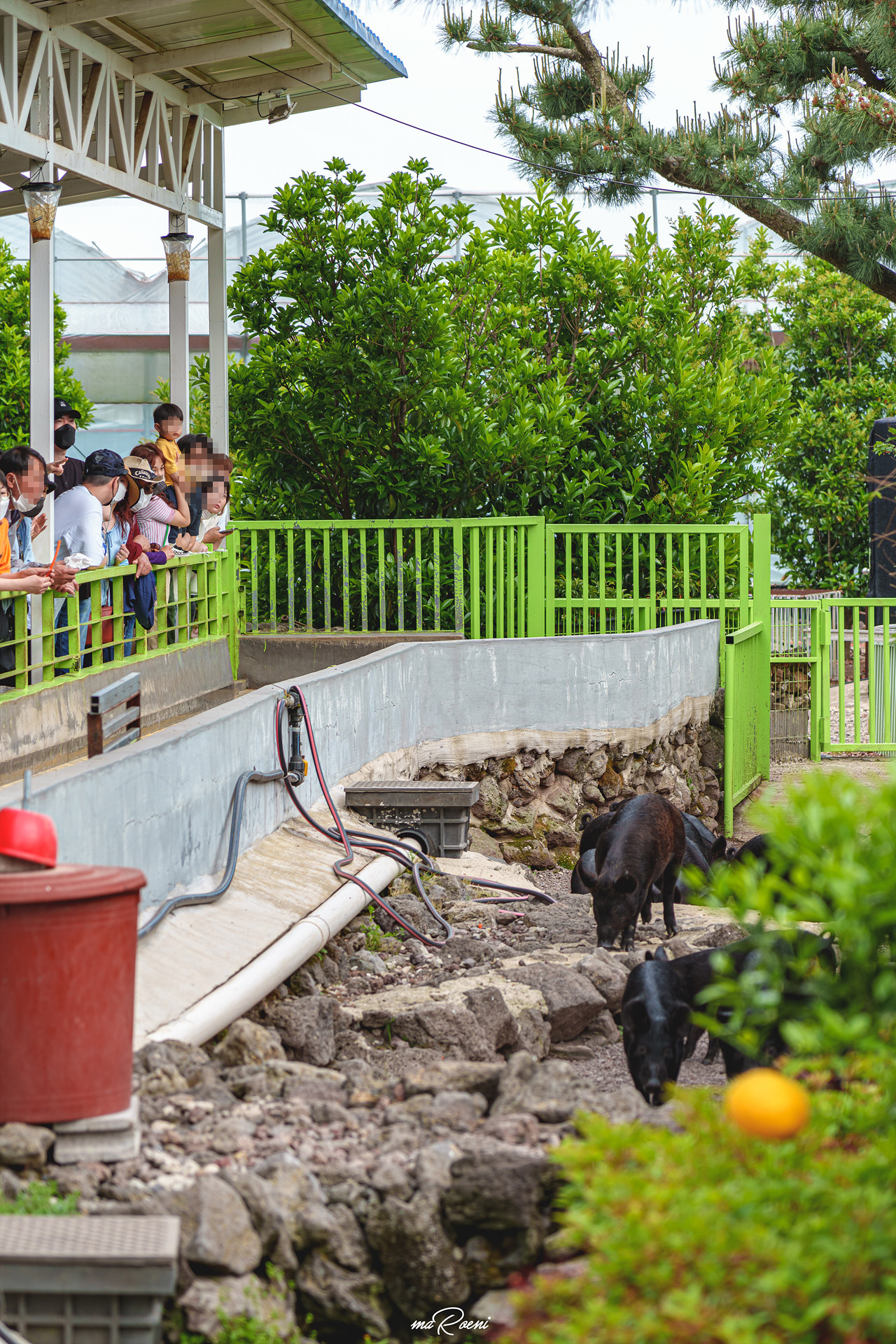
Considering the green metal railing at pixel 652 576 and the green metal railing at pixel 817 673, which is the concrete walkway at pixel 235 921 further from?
the green metal railing at pixel 817 673

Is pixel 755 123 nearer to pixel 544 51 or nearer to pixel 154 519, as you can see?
pixel 544 51

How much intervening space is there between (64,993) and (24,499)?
4.51 m

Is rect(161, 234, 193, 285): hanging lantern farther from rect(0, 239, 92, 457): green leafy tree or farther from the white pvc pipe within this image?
rect(0, 239, 92, 457): green leafy tree

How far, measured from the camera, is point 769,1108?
2654 mm

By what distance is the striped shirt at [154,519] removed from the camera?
9766 mm

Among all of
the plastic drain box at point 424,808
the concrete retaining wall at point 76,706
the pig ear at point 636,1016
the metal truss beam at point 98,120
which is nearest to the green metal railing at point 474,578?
the concrete retaining wall at point 76,706

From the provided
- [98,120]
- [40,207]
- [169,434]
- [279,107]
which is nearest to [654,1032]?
[40,207]

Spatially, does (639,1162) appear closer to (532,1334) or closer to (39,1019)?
(532,1334)

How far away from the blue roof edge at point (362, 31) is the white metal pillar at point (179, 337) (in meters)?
1.97

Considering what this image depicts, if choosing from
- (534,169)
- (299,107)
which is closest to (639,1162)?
(299,107)

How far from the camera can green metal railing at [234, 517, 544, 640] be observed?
12.7 m

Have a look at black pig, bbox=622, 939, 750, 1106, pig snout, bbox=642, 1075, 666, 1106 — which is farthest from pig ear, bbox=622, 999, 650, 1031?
pig snout, bbox=642, 1075, 666, 1106

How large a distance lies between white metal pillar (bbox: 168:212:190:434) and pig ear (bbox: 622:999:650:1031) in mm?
7296

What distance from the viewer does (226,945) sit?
5953 mm
